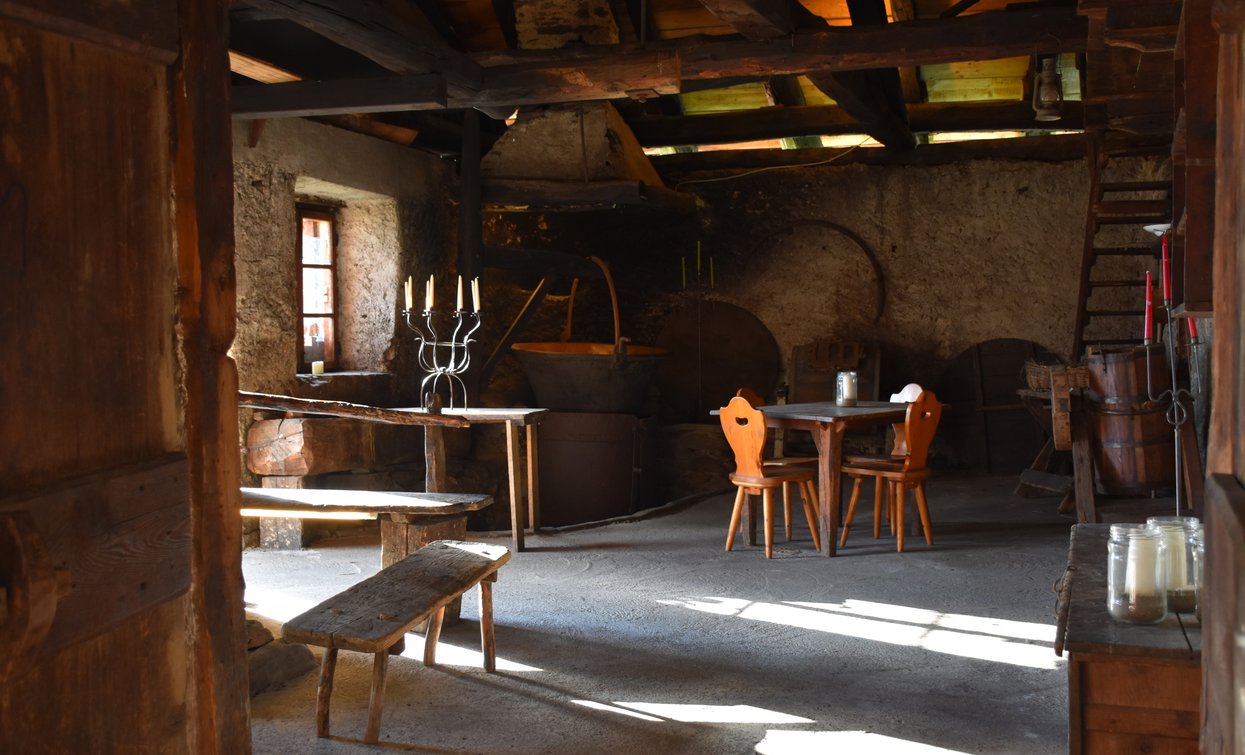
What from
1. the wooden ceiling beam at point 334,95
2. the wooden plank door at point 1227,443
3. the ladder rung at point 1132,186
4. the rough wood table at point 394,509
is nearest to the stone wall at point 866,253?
the ladder rung at point 1132,186

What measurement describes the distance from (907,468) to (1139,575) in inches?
165

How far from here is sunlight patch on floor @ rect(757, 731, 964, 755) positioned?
11.2 feet

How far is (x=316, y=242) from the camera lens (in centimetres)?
770

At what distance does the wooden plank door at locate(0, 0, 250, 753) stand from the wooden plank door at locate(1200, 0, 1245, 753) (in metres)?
1.64

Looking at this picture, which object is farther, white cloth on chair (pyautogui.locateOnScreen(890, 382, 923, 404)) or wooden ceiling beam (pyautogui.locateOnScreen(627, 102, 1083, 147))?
wooden ceiling beam (pyautogui.locateOnScreen(627, 102, 1083, 147))

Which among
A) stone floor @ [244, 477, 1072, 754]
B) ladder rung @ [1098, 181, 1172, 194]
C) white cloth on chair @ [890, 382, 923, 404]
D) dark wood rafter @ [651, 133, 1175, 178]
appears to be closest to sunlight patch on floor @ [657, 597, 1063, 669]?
stone floor @ [244, 477, 1072, 754]

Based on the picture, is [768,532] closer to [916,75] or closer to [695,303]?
[695,303]

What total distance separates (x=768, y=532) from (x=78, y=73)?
488 cm

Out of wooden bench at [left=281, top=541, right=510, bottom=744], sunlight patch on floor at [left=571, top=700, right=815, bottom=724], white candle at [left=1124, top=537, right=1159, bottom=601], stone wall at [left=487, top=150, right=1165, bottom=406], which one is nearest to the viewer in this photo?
white candle at [left=1124, top=537, right=1159, bottom=601]

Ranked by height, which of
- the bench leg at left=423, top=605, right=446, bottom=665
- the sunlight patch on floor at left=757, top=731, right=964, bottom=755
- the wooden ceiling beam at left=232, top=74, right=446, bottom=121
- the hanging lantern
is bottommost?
the sunlight patch on floor at left=757, top=731, right=964, bottom=755

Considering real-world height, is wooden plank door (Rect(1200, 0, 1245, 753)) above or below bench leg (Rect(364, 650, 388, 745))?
above

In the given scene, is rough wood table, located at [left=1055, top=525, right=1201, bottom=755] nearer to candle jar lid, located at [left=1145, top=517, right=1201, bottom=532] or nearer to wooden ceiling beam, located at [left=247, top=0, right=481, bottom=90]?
candle jar lid, located at [left=1145, top=517, right=1201, bottom=532]

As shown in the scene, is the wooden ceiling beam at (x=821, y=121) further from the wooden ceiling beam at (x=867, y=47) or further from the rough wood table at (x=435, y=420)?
the rough wood table at (x=435, y=420)

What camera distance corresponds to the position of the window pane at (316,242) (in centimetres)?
757
